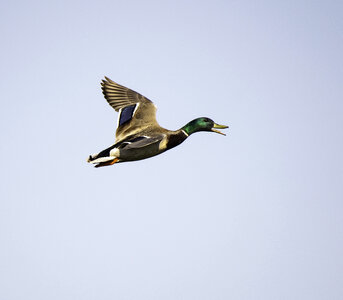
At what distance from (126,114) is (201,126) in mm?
1724

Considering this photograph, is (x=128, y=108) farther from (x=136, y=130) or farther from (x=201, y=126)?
(x=201, y=126)

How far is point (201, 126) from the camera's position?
12.4 metres

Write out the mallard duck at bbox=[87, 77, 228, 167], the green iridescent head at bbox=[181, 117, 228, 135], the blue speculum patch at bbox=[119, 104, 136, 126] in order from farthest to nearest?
the blue speculum patch at bbox=[119, 104, 136, 126] < the green iridescent head at bbox=[181, 117, 228, 135] < the mallard duck at bbox=[87, 77, 228, 167]

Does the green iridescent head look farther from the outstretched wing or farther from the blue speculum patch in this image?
the blue speculum patch

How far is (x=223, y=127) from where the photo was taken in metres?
12.7

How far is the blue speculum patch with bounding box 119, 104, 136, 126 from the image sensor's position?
41.3 ft

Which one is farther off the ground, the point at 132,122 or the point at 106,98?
the point at 106,98

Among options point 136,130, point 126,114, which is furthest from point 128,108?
point 136,130

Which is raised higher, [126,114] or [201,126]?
[126,114]

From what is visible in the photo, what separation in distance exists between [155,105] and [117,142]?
82.8 inches

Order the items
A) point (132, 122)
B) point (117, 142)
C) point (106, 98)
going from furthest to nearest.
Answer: point (106, 98)
point (132, 122)
point (117, 142)

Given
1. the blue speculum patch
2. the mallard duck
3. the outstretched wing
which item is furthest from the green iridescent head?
the blue speculum patch

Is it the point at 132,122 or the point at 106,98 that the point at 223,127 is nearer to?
the point at 132,122

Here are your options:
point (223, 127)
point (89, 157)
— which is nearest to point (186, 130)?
point (223, 127)
